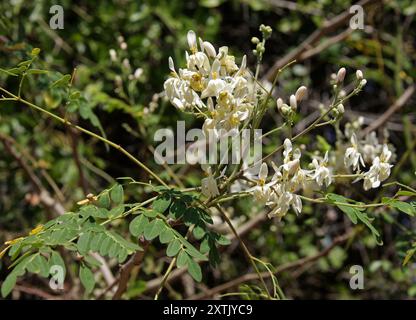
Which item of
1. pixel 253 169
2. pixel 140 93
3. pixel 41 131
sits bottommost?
pixel 41 131

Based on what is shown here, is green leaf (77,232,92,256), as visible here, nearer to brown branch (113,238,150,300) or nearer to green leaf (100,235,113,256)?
green leaf (100,235,113,256)

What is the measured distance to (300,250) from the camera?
3.31 m

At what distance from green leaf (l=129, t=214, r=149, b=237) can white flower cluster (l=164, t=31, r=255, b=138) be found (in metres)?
0.23

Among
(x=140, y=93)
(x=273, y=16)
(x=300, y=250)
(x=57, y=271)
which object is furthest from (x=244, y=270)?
(x=57, y=271)

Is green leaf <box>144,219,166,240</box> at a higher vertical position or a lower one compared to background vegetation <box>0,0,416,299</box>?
higher

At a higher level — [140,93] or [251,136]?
[251,136]

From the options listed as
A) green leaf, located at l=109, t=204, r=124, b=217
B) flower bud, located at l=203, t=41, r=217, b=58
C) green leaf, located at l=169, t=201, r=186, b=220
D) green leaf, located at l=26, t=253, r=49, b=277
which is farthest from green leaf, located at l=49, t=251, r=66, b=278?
flower bud, located at l=203, t=41, r=217, b=58

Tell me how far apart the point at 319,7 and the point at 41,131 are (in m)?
1.47

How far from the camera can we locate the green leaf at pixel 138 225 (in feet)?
4.50

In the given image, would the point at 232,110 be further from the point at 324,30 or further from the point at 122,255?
the point at 324,30

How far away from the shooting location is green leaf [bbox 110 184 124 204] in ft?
4.93

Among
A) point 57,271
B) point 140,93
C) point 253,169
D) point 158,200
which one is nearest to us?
point 57,271

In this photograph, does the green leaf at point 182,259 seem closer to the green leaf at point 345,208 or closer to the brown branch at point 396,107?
the green leaf at point 345,208
